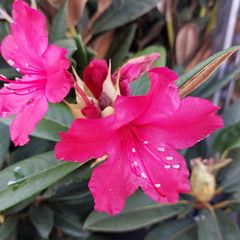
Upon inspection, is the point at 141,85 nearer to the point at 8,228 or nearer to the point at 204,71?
the point at 204,71

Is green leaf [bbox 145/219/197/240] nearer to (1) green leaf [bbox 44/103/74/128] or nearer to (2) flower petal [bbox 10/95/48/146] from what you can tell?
(1) green leaf [bbox 44/103/74/128]

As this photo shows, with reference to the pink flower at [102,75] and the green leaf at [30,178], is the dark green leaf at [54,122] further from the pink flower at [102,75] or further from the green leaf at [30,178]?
the pink flower at [102,75]

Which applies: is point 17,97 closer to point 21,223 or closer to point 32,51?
point 32,51

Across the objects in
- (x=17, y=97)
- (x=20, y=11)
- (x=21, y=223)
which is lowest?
(x=21, y=223)

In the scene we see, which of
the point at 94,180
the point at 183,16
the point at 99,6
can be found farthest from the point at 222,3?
the point at 94,180

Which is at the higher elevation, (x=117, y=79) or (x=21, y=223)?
(x=117, y=79)

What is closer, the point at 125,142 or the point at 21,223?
the point at 125,142

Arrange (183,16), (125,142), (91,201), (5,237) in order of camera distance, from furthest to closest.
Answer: (183,16)
(91,201)
(5,237)
(125,142)
